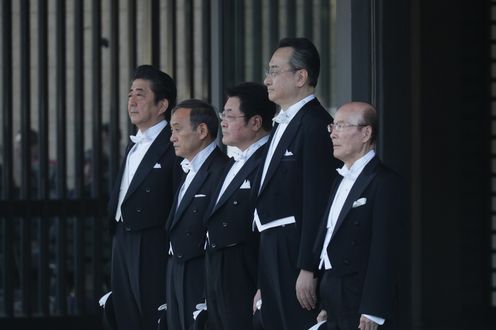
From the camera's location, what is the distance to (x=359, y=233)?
201 inches

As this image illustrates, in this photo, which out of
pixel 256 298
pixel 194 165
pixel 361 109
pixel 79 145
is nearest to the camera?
pixel 361 109

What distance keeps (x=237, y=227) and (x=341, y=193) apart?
0.86 meters

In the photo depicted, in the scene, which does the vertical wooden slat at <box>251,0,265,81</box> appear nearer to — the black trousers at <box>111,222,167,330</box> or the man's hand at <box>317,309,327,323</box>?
the black trousers at <box>111,222,167,330</box>

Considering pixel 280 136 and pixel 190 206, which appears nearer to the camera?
pixel 280 136

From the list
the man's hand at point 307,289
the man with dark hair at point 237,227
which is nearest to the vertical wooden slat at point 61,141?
the man with dark hair at point 237,227

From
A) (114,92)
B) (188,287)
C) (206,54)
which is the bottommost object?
(188,287)

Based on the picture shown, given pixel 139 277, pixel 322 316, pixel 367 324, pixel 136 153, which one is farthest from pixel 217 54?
pixel 367 324

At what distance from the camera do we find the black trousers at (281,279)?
566 cm

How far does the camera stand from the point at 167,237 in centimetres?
652

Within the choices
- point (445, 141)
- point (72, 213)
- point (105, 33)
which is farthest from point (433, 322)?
point (105, 33)

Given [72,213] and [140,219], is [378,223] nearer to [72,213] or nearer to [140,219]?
[140,219]

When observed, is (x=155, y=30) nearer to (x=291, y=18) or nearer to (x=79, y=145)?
(x=79, y=145)

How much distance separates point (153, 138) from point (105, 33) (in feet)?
17.9

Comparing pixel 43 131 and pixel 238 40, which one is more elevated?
pixel 238 40
